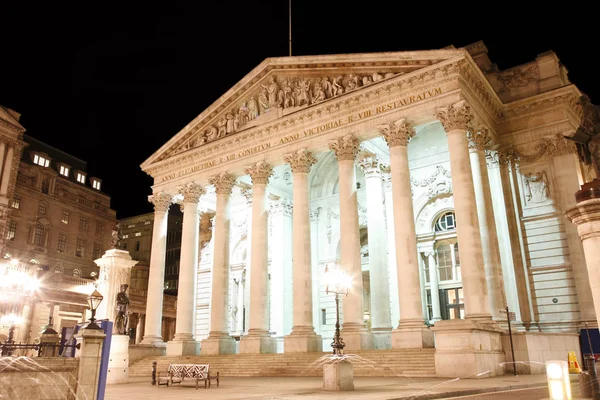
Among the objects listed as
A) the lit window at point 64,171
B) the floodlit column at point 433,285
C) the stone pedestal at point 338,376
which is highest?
the lit window at point 64,171

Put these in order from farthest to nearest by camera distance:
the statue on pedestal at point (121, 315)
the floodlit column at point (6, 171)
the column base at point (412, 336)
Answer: the floodlit column at point (6, 171), the statue on pedestal at point (121, 315), the column base at point (412, 336)

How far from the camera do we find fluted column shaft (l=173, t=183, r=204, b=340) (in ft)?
104

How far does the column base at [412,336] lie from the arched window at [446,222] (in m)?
10.1

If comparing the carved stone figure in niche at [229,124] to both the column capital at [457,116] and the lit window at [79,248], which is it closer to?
the column capital at [457,116]

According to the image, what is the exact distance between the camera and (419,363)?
20688mm

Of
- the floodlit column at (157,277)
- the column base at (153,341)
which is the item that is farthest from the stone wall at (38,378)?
the floodlit column at (157,277)

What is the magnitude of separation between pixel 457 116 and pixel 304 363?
14164 millimetres

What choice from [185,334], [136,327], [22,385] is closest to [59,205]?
[136,327]

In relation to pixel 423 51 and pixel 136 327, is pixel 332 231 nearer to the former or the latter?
pixel 423 51

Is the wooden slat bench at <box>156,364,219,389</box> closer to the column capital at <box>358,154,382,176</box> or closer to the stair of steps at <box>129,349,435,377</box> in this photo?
the stair of steps at <box>129,349,435,377</box>

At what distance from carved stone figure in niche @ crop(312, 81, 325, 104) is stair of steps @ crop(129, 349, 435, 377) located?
46.9ft

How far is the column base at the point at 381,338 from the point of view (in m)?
25.2

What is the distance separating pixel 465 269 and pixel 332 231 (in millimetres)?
14747

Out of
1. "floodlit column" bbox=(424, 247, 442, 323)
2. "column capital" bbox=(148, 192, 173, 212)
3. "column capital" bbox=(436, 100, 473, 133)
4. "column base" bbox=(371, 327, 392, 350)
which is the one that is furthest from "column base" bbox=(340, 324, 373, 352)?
"column capital" bbox=(148, 192, 173, 212)
